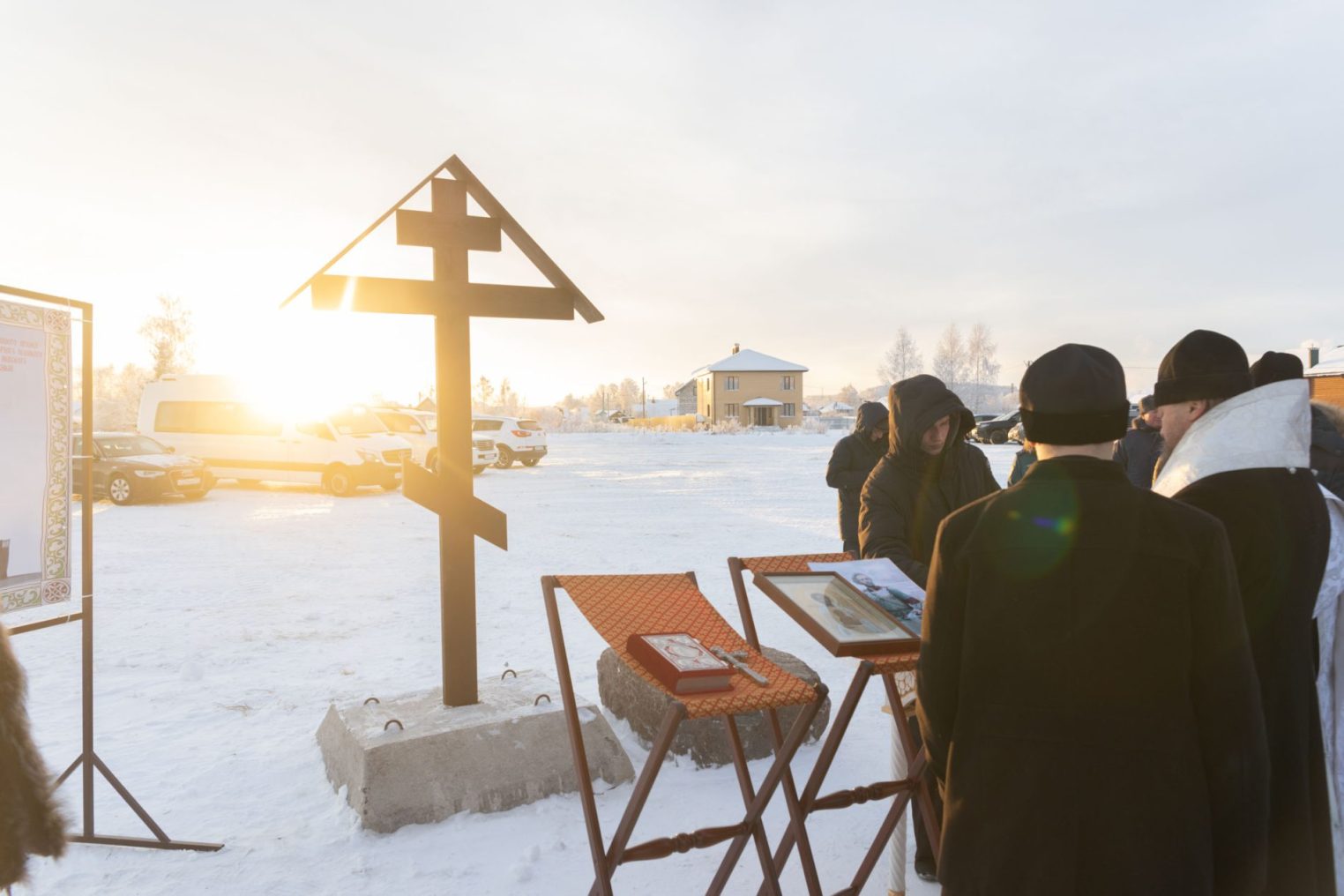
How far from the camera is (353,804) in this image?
3.54 metres

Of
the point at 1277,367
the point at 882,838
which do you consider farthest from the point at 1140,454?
the point at 882,838

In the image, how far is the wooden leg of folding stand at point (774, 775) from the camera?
2406mm

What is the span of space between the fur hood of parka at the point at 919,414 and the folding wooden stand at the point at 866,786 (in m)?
0.50

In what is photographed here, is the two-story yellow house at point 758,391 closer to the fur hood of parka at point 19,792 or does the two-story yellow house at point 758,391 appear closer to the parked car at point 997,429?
the parked car at point 997,429

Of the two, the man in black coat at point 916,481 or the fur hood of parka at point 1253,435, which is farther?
the man in black coat at point 916,481

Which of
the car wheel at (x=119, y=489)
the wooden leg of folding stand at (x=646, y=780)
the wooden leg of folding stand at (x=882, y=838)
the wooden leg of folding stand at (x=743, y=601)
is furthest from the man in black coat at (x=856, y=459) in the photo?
the car wheel at (x=119, y=489)

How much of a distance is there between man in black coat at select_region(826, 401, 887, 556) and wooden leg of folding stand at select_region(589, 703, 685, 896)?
3358 millimetres

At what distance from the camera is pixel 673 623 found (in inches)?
110

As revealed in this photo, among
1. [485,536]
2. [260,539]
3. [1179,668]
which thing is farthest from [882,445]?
[260,539]

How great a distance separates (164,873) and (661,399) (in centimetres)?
12995

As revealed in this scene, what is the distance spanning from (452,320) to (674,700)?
89.1 inches

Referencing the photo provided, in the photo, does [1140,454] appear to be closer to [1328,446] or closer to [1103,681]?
[1328,446]

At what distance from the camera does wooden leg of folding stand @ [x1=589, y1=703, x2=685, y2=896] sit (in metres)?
2.25

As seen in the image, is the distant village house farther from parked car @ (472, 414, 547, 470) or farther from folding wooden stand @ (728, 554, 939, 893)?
folding wooden stand @ (728, 554, 939, 893)
